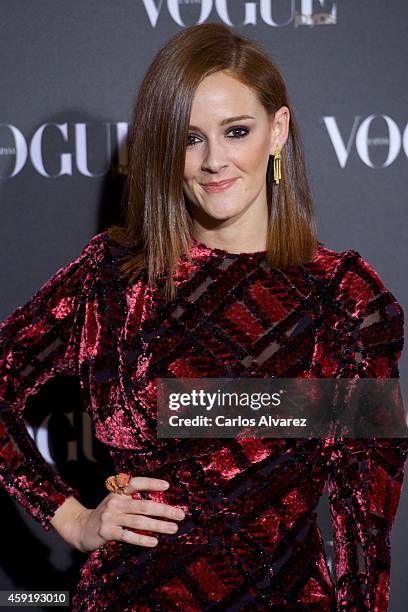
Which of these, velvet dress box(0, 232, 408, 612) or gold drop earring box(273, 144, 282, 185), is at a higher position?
gold drop earring box(273, 144, 282, 185)

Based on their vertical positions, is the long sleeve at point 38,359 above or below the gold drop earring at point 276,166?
below

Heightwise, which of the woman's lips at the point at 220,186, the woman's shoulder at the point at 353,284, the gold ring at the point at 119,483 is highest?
the woman's lips at the point at 220,186

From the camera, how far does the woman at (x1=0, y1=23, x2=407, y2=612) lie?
50.9 inches

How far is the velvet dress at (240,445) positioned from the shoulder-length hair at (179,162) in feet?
0.10

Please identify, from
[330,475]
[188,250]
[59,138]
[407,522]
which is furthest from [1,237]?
[407,522]

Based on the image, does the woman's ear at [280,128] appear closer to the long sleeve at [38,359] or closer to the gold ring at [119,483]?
the long sleeve at [38,359]

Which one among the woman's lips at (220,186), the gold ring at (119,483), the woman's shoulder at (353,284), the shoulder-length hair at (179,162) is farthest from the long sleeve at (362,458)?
the gold ring at (119,483)

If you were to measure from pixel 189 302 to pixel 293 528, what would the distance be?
40 cm

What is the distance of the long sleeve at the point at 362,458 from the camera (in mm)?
1288

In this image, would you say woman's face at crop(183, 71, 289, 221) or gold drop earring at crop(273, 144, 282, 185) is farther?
gold drop earring at crop(273, 144, 282, 185)

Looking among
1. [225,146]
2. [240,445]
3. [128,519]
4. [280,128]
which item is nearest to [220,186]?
[225,146]

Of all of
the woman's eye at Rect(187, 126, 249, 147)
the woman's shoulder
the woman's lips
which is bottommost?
the woman's shoulder

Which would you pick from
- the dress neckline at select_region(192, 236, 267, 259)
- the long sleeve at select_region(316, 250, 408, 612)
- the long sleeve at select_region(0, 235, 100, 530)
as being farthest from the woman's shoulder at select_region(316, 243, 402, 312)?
the long sleeve at select_region(0, 235, 100, 530)

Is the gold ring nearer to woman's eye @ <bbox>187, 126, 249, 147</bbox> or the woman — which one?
the woman
